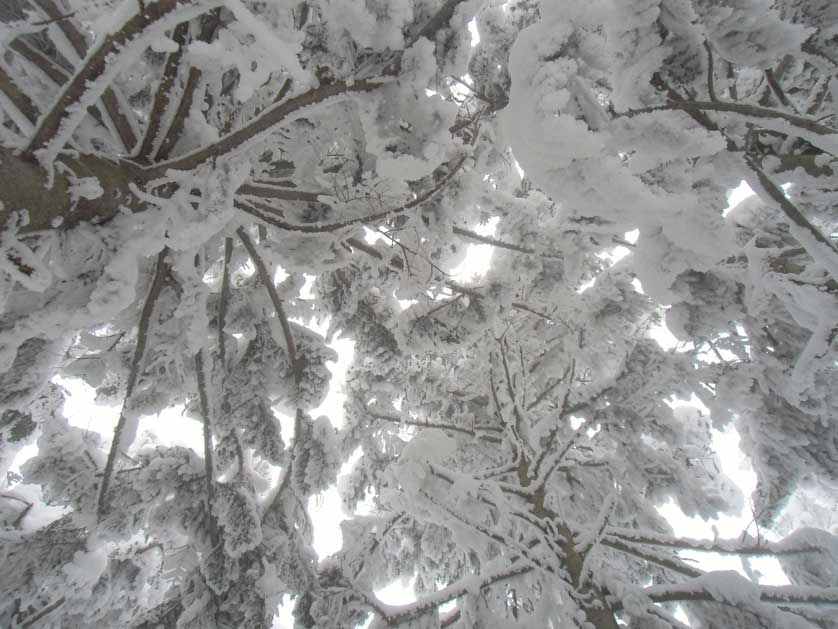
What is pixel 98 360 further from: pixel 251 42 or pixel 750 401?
pixel 750 401

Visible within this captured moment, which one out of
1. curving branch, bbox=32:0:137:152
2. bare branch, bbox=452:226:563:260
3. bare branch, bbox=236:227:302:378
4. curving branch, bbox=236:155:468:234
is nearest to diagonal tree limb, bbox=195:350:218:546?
bare branch, bbox=236:227:302:378

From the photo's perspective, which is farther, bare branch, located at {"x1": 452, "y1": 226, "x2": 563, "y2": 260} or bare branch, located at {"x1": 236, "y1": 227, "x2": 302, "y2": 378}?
bare branch, located at {"x1": 452, "y1": 226, "x2": 563, "y2": 260}

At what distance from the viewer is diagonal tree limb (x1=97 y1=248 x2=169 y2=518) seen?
2.61m

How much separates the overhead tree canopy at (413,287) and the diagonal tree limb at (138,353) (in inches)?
1.0

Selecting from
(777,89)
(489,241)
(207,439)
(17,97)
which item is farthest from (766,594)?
(17,97)

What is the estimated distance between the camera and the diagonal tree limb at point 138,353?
8.57 feet

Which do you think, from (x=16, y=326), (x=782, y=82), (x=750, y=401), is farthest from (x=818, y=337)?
(x=16, y=326)

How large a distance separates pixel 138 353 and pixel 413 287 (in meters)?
1.94

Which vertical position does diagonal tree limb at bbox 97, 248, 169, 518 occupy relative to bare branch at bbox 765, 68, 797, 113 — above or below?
below

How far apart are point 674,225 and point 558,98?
25.2 inches

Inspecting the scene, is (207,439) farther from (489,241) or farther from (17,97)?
(489,241)

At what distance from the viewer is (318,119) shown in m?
2.07

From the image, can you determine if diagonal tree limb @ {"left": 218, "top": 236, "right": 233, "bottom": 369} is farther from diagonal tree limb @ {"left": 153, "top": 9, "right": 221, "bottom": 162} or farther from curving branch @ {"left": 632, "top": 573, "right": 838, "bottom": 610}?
curving branch @ {"left": 632, "top": 573, "right": 838, "bottom": 610}

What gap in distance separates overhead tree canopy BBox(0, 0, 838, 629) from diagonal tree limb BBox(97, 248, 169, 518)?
27 mm
